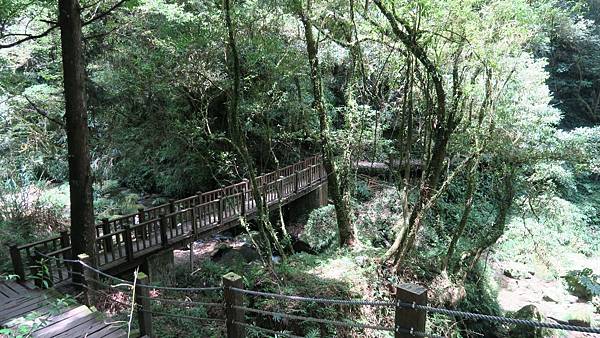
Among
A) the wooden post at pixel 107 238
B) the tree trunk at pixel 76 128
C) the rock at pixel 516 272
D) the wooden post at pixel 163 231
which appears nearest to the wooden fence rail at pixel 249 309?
the tree trunk at pixel 76 128

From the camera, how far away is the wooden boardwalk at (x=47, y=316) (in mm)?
3961

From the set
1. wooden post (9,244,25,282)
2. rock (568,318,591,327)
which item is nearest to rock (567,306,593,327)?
rock (568,318,591,327)

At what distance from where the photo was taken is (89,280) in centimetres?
474

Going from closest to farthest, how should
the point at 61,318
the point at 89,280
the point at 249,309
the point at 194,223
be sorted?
the point at 249,309, the point at 61,318, the point at 89,280, the point at 194,223

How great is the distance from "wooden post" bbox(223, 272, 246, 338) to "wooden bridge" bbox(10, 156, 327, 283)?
3299 mm

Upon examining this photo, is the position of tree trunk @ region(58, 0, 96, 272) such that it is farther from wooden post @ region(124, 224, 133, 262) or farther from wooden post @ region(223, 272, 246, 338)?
wooden post @ region(223, 272, 246, 338)

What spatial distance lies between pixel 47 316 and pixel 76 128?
233cm

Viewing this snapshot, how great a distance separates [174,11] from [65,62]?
3.25 metres

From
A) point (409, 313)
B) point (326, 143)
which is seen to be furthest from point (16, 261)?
point (409, 313)

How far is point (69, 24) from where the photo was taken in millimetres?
4629

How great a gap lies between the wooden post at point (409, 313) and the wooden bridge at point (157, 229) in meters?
4.86

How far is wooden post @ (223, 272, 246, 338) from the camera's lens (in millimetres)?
3127

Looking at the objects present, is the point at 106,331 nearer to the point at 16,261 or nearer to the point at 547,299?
the point at 16,261

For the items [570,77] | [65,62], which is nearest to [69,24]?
[65,62]
